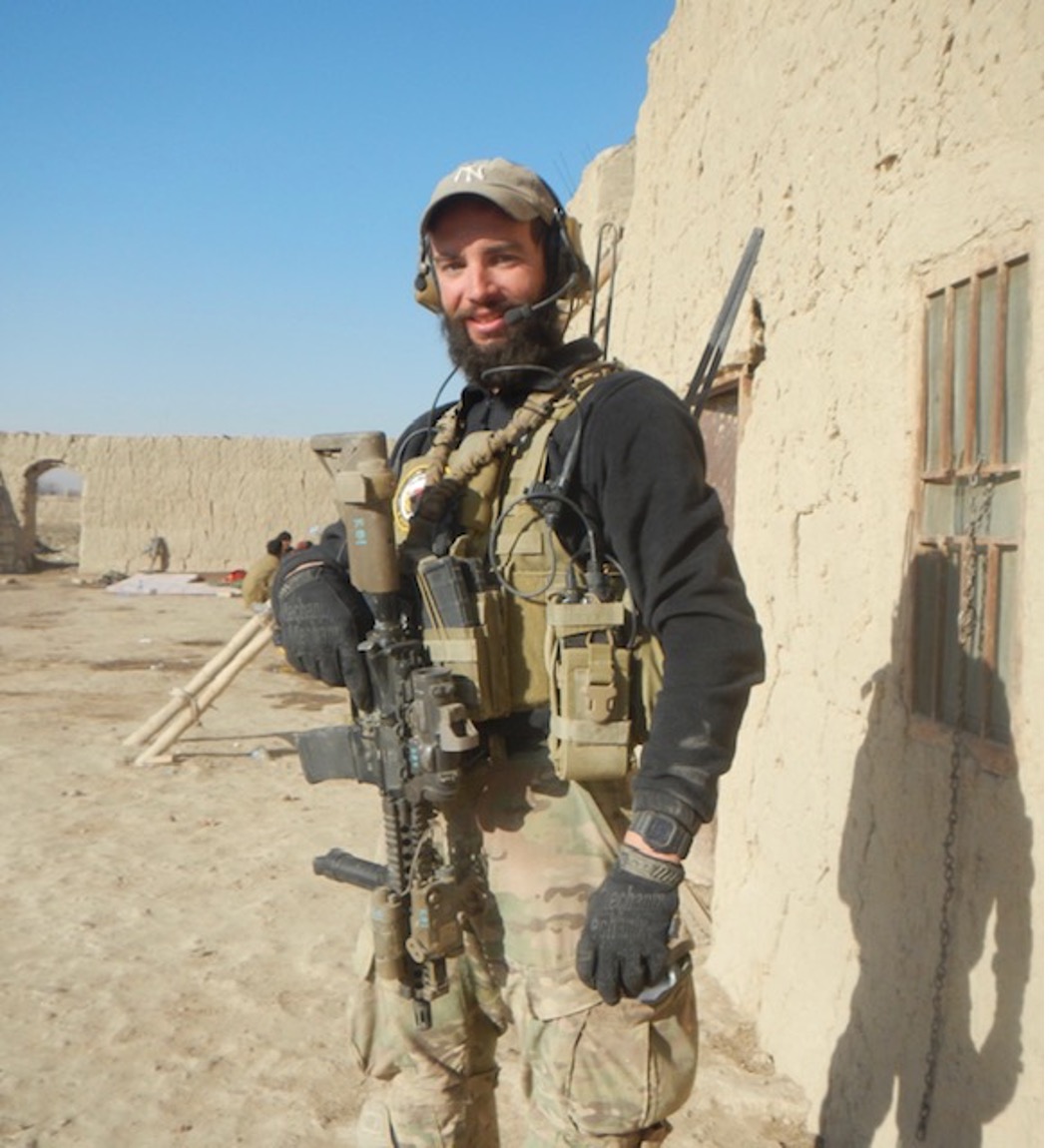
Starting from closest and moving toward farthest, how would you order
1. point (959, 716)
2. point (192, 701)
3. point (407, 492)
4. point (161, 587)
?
point (407, 492)
point (959, 716)
point (192, 701)
point (161, 587)

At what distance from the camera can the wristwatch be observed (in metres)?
1.56

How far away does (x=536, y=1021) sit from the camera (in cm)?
179

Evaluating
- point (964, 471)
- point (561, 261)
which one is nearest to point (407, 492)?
point (561, 261)

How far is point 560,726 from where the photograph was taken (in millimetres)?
1729

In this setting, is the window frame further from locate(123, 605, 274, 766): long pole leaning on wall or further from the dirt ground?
locate(123, 605, 274, 766): long pole leaning on wall

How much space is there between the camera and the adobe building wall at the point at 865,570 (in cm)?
189

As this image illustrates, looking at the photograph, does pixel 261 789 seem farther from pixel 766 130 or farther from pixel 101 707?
pixel 766 130

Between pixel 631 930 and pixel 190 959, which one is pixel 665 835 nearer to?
pixel 631 930

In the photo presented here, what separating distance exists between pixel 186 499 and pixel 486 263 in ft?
68.8

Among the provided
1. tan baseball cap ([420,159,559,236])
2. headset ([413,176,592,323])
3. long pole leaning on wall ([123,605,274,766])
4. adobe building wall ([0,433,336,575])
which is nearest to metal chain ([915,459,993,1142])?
headset ([413,176,592,323])

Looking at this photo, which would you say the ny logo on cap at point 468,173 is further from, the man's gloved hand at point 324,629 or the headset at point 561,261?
the man's gloved hand at point 324,629

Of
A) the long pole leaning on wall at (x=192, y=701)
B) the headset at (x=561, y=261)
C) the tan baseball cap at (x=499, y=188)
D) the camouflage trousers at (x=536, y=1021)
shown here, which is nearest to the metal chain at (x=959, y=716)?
the camouflage trousers at (x=536, y=1021)

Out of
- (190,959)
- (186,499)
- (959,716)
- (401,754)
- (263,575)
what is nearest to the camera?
(401,754)

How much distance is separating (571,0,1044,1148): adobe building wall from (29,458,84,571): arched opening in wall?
842 inches
